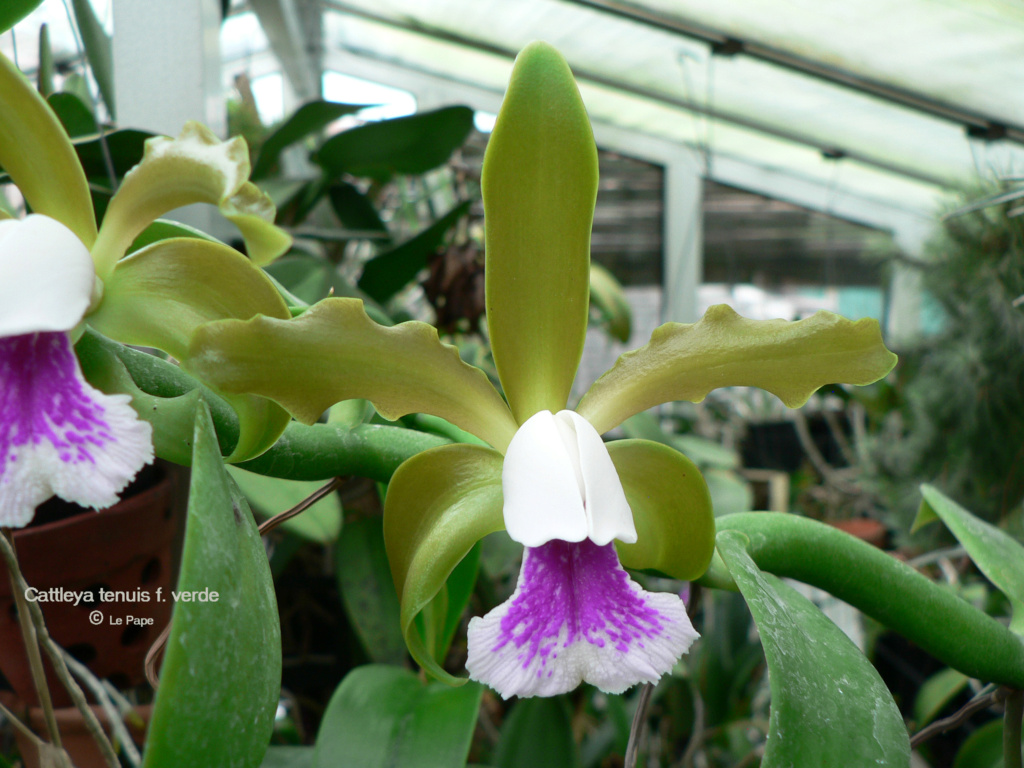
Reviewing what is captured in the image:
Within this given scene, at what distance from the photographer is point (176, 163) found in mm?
267

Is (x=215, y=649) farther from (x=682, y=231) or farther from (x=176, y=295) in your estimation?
(x=682, y=231)

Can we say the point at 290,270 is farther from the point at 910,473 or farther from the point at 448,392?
the point at 910,473

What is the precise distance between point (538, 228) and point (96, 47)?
530 mm

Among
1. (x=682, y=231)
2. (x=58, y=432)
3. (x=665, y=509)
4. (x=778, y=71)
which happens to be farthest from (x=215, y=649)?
(x=682, y=231)

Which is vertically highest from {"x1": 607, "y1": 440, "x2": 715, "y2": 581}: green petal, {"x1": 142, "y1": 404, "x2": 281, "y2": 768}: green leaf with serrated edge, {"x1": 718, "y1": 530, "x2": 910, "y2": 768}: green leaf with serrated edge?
{"x1": 142, "y1": 404, "x2": 281, "y2": 768}: green leaf with serrated edge

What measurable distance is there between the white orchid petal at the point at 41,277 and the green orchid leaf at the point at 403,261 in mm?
664

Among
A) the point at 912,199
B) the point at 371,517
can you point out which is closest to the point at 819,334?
the point at 371,517

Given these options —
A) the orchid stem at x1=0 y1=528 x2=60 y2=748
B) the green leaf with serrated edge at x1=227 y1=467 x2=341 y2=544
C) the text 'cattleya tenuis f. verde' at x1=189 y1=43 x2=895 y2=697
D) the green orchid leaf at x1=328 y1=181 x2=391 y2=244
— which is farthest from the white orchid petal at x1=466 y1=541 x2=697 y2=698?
the green orchid leaf at x1=328 y1=181 x2=391 y2=244

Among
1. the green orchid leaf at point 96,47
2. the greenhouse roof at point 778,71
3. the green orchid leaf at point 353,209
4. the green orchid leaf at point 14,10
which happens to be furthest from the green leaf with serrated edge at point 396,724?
the greenhouse roof at point 778,71

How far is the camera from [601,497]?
0.26m

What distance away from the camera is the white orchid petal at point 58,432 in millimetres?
226

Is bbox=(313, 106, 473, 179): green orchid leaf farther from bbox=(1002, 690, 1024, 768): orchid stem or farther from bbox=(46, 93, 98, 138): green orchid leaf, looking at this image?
bbox=(1002, 690, 1024, 768): orchid stem

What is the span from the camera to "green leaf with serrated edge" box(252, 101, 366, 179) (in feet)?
2.72

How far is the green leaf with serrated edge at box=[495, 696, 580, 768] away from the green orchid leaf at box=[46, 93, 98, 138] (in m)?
0.65
